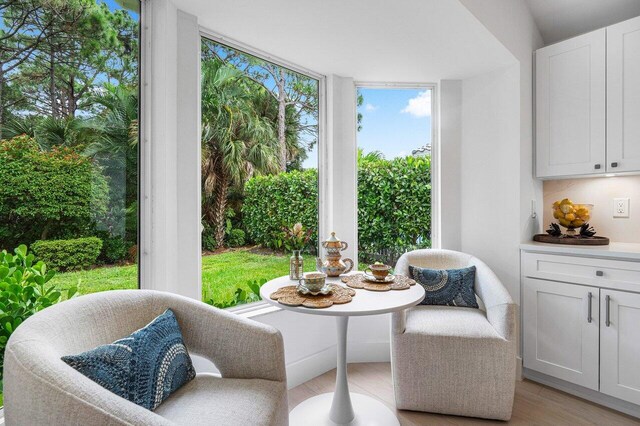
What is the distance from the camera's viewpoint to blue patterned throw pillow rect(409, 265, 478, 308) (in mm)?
2297

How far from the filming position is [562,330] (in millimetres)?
2211

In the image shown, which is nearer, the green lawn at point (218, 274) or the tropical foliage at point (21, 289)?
the tropical foliage at point (21, 289)

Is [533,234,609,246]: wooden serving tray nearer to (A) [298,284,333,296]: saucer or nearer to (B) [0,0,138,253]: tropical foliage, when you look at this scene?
(A) [298,284,333,296]: saucer

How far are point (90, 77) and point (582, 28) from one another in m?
3.30

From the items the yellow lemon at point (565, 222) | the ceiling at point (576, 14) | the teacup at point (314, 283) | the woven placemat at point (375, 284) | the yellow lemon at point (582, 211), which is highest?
the ceiling at point (576, 14)

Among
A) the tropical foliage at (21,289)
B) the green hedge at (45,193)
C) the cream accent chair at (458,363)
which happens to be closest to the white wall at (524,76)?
the cream accent chair at (458,363)

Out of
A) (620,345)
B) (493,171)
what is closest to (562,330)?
(620,345)

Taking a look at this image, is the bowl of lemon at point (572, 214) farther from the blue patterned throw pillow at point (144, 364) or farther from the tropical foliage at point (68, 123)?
the tropical foliage at point (68, 123)

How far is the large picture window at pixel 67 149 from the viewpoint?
4.38ft

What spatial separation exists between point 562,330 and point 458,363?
86 cm

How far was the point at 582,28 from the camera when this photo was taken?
2623 mm

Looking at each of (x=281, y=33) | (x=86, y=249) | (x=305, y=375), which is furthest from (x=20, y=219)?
(x=305, y=375)

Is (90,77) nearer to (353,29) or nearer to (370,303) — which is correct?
(353,29)

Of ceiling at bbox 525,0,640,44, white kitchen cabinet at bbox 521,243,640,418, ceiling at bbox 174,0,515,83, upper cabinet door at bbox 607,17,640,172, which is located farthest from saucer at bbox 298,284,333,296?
ceiling at bbox 525,0,640,44
